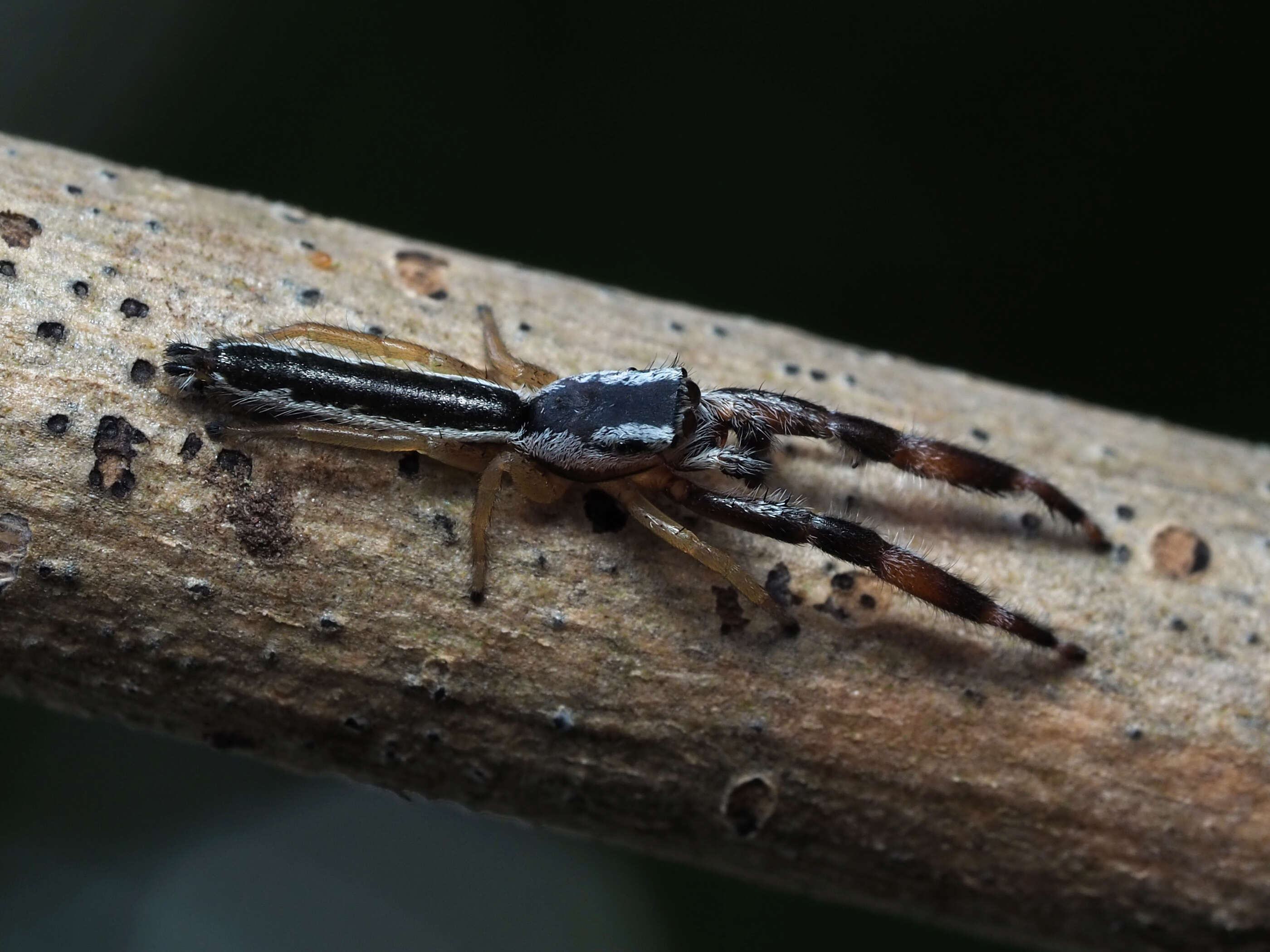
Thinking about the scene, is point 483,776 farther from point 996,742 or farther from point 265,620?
point 996,742

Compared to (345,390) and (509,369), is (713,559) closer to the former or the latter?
(509,369)

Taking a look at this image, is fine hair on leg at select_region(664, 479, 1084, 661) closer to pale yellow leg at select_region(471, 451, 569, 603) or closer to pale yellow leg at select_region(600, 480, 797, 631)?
pale yellow leg at select_region(600, 480, 797, 631)

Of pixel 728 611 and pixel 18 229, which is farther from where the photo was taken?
pixel 728 611

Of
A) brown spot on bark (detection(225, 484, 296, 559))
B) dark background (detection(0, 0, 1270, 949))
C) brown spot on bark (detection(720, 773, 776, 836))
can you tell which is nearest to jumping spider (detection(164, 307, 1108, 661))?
brown spot on bark (detection(225, 484, 296, 559))

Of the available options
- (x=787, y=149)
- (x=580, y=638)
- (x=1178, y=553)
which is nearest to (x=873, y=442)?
(x=1178, y=553)

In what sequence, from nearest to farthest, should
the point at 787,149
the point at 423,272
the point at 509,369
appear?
1. the point at 509,369
2. the point at 423,272
3. the point at 787,149

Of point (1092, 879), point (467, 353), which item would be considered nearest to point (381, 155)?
point (467, 353)
